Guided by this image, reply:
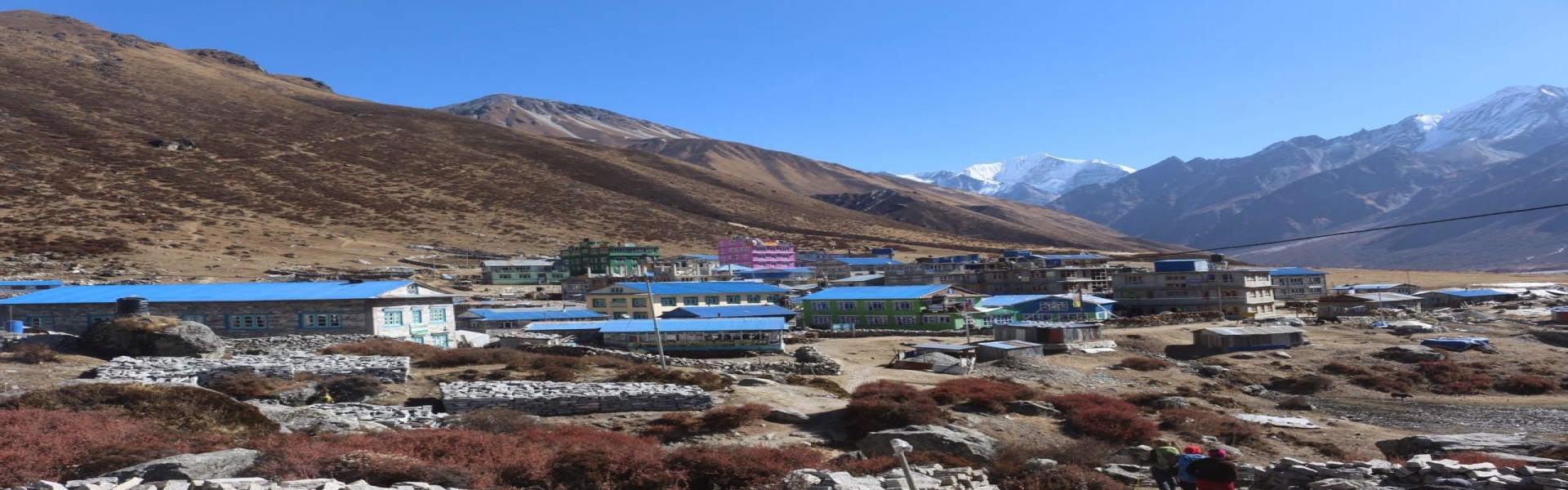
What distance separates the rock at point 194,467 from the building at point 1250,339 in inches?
2156

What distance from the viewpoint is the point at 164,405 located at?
19.8 meters

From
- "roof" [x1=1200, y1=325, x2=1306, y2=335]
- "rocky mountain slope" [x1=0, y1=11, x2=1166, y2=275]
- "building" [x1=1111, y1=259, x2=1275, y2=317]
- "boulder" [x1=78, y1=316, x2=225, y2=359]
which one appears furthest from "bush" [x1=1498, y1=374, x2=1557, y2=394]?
"rocky mountain slope" [x1=0, y1=11, x2=1166, y2=275]

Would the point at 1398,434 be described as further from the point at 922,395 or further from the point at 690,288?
the point at 690,288

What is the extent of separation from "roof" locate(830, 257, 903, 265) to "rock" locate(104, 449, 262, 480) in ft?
369

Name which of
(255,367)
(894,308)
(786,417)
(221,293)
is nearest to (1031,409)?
(786,417)

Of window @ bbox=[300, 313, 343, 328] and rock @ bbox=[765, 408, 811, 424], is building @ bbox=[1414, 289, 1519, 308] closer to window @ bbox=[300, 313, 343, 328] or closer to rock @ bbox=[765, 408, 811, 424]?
rock @ bbox=[765, 408, 811, 424]

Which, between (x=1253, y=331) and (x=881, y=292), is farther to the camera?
(x=881, y=292)

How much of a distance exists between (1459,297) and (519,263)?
326 feet

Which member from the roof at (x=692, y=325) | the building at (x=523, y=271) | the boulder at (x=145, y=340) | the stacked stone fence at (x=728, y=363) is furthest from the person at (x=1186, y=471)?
the building at (x=523, y=271)

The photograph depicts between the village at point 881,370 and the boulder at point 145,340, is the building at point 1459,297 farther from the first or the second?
the boulder at point 145,340

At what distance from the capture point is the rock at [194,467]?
13.5 meters

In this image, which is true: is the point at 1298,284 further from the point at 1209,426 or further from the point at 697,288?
the point at 1209,426

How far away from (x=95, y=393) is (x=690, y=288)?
51.9m

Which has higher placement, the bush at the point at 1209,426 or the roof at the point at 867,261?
the roof at the point at 867,261
